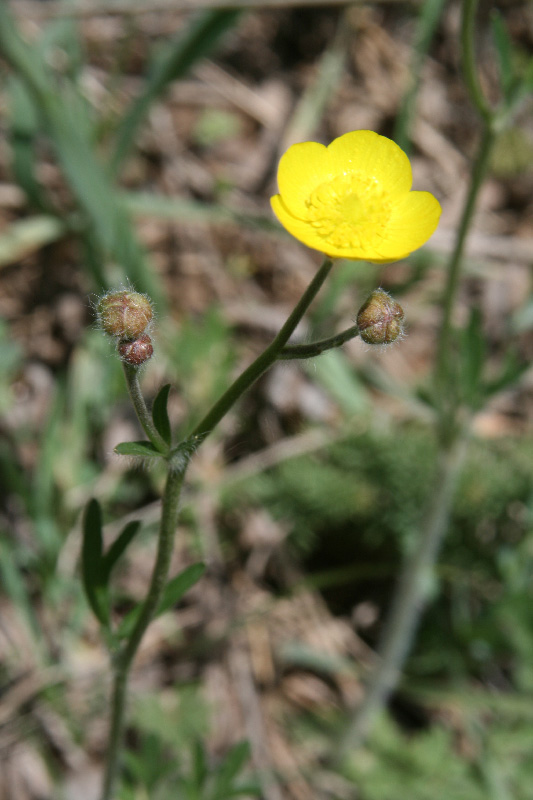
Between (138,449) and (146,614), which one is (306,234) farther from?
(146,614)

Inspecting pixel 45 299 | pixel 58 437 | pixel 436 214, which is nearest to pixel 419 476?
pixel 58 437

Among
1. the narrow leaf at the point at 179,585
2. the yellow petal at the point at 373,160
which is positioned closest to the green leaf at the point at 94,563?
the narrow leaf at the point at 179,585

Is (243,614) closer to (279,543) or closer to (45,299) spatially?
(279,543)

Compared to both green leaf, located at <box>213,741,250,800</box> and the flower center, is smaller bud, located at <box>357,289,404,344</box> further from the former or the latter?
green leaf, located at <box>213,741,250,800</box>

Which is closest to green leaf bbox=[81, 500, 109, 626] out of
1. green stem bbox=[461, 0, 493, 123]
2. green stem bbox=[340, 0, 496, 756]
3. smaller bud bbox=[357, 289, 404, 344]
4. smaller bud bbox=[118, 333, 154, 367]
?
smaller bud bbox=[118, 333, 154, 367]

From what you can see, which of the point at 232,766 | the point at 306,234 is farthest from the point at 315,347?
the point at 232,766

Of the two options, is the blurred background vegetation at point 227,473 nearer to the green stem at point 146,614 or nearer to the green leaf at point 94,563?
the green stem at point 146,614
